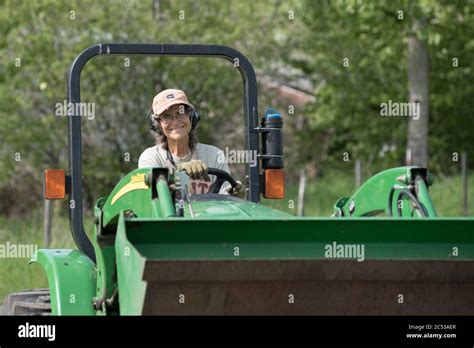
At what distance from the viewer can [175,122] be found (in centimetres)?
777

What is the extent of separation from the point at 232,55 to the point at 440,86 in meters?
13.9

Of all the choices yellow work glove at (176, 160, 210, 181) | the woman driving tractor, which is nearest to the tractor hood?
yellow work glove at (176, 160, 210, 181)

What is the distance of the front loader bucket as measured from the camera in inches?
225

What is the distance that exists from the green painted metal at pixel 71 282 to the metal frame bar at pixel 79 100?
0.68 ft

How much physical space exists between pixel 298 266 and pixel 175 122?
221cm

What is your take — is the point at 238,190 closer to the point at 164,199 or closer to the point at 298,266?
the point at 164,199

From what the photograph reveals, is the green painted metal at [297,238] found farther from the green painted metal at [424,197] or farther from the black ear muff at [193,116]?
the black ear muff at [193,116]

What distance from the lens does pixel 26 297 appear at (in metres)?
7.71

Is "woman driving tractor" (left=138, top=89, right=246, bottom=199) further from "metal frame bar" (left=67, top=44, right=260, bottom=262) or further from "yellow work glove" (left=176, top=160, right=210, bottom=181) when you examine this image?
"yellow work glove" (left=176, top=160, right=210, bottom=181)

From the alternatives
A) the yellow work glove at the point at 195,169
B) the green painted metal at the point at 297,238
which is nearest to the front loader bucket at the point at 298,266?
the green painted metal at the point at 297,238

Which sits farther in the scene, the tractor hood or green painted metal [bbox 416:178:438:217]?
green painted metal [bbox 416:178:438:217]

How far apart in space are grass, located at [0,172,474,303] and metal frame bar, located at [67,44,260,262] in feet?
10.3

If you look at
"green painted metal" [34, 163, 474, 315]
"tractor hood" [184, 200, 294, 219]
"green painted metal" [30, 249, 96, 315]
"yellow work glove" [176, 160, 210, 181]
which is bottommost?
"green painted metal" [30, 249, 96, 315]

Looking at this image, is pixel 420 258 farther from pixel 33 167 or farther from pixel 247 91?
pixel 33 167
